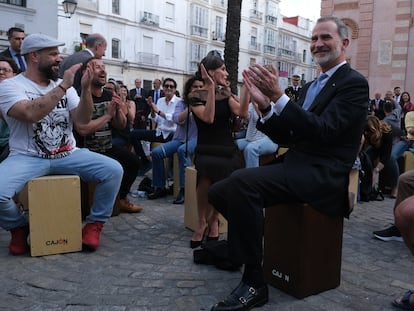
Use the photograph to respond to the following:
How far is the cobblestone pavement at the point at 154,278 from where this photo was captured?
2.86 metres

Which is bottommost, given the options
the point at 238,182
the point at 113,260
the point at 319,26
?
the point at 113,260

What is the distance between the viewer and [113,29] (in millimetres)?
34031

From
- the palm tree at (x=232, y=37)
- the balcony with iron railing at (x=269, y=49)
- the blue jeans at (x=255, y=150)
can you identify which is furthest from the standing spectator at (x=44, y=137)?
the balcony with iron railing at (x=269, y=49)

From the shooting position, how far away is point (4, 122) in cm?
484

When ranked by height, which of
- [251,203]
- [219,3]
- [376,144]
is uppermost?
[219,3]

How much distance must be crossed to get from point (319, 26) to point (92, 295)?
2.44 metres

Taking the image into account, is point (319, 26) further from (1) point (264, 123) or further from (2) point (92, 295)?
(2) point (92, 295)

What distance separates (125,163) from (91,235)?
153 centimetres

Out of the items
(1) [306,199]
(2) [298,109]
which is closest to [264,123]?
(2) [298,109]

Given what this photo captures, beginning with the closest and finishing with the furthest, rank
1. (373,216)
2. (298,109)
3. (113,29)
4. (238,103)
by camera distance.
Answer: (298,109) < (238,103) < (373,216) < (113,29)

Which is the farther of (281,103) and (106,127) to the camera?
(106,127)

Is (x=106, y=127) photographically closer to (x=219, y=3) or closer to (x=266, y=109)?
(x=266, y=109)

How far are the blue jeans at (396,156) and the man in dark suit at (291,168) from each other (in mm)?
4271

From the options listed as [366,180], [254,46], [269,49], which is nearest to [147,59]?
[254,46]
